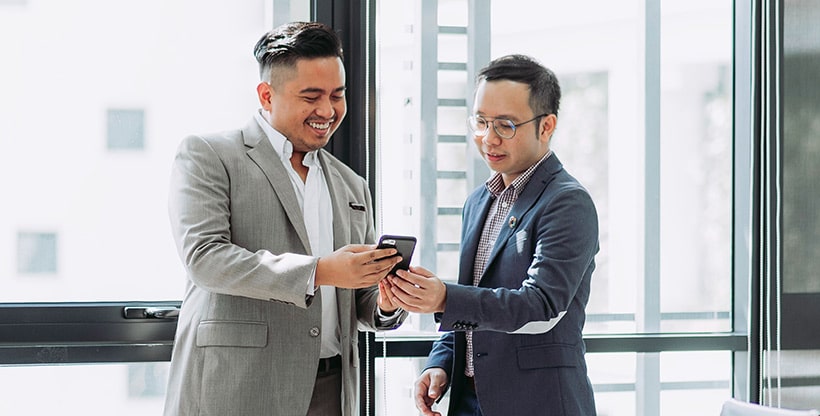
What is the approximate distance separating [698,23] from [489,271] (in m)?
1.46

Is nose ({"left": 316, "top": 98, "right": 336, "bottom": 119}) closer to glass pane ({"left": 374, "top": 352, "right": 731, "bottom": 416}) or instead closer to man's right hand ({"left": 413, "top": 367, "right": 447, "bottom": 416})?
man's right hand ({"left": 413, "top": 367, "right": 447, "bottom": 416})

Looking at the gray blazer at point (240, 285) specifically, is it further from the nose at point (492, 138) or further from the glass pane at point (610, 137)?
the glass pane at point (610, 137)

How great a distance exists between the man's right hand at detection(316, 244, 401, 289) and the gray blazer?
0.13 feet

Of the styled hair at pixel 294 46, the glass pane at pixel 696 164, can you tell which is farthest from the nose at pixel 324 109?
the glass pane at pixel 696 164

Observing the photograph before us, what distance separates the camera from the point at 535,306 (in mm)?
2230

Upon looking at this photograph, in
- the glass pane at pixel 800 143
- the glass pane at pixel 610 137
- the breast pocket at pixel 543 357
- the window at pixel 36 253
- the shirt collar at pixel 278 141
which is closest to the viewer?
the breast pocket at pixel 543 357

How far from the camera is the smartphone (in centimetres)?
223

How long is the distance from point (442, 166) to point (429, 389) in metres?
0.86

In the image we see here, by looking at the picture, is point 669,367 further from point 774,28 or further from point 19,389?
point 19,389

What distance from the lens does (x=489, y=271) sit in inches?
94.7

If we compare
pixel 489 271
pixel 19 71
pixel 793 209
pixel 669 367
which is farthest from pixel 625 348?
pixel 19 71

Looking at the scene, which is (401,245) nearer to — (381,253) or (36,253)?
(381,253)

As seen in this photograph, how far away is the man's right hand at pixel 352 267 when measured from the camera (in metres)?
2.17

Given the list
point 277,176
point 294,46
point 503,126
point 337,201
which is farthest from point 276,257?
point 503,126
